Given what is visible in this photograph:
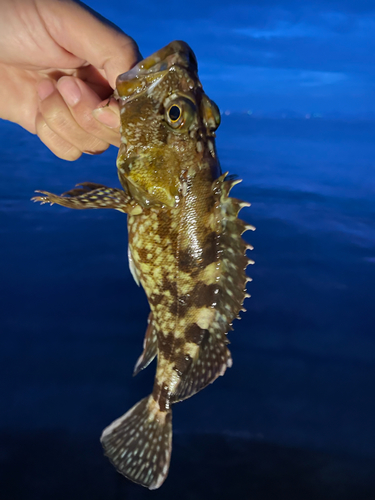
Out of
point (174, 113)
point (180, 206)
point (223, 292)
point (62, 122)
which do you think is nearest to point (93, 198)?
point (180, 206)

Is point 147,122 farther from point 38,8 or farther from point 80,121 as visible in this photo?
point 38,8

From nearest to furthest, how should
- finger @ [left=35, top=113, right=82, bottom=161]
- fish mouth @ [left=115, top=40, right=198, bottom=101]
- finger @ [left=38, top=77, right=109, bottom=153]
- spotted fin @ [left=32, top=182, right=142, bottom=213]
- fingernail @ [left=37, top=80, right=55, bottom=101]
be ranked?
spotted fin @ [left=32, top=182, right=142, bottom=213] → fish mouth @ [left=115, top=40, right=198, bottom=101] → finger @ [left=38, top=77, right=109, bottom=153] → fingernail @ [left=37, top=80, right=55, bottom=101] → finger @ [left=35, top=113, right=82, bottom=161]

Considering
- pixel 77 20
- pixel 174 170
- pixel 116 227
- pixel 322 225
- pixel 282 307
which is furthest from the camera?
pixel 322 225

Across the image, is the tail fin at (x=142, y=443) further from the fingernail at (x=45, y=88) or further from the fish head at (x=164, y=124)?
the fingernail at (x=45, y=88)

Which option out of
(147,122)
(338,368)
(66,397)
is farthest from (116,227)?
(147,122)

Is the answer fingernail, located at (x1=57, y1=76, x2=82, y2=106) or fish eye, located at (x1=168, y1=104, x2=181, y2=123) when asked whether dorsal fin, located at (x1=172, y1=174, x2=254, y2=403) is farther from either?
fingernail, located at (x1=57, y1=76, x2=82, y2=106)

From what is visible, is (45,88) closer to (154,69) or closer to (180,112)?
(154,69)

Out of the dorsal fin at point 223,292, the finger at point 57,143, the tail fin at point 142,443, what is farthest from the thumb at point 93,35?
the tail fin at point 142,443

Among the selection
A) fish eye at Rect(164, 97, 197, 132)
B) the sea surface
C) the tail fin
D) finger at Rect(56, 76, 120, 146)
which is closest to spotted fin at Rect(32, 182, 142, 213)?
fish eye at Rect(164, 97, 197, 132)
